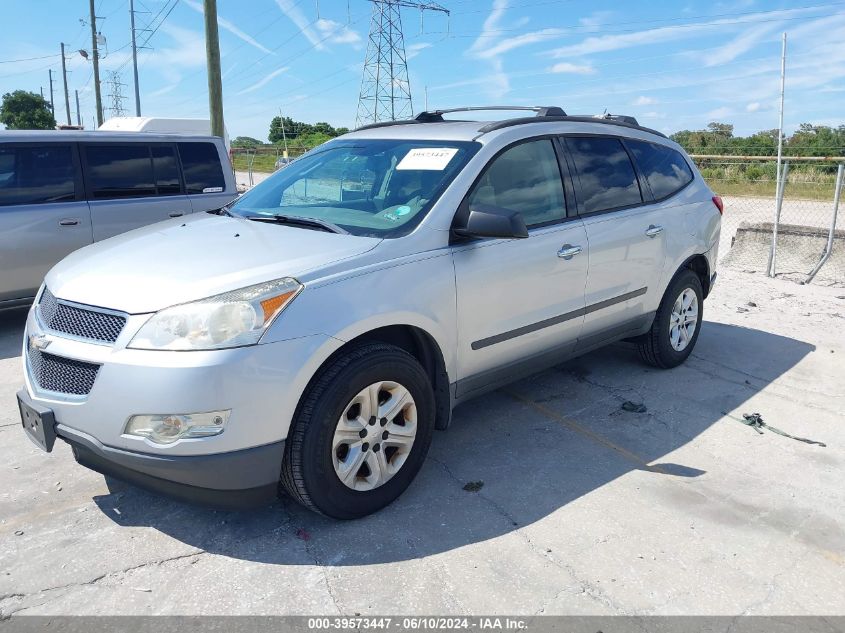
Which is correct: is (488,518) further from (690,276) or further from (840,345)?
(840,345)

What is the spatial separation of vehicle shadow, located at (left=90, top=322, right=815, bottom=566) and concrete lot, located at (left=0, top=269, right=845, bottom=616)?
1 centimetres

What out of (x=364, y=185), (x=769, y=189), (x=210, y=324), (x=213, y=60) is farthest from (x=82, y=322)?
(x=769, y=189)

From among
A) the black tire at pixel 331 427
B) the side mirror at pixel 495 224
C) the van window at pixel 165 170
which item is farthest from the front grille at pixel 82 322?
the van window at pixel 165 170

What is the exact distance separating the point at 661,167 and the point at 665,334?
1.25 meters

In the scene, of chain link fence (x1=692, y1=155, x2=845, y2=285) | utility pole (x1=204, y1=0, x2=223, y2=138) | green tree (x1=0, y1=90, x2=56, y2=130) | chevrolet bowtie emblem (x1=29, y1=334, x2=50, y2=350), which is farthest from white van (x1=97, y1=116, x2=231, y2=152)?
green tree (x1=0, y1=90, x2=56, y2=130)

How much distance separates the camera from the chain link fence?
28.9 ft

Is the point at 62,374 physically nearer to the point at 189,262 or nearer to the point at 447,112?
the point at 189,262

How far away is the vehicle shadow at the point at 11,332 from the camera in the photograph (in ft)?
19.3

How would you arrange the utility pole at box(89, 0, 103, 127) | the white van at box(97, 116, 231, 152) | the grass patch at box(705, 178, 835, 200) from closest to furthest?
1. the white van at box(97, 116, 231, 152)
2. the grass patch at box(705, 178, 835, 200)
3. the utility pole at box(89, 0, 103, 127)

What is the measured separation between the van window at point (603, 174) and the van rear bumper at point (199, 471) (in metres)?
2.53

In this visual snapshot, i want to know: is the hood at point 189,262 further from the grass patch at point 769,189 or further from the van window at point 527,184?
the grass patch at point 769,189

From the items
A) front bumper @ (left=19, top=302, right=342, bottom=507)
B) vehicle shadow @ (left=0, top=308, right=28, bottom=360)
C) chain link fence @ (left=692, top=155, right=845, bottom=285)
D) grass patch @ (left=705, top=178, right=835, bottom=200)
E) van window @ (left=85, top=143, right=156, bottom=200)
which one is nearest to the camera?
front bumper @ (left=19, top=302, right=342, bottom=507)

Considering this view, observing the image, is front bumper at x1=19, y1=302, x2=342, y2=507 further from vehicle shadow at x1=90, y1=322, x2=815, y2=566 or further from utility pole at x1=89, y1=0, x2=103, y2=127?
utility pole at x1=89, y1=0, x2=103, y2=127

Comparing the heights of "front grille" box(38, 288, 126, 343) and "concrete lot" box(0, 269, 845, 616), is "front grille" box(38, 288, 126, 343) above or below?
above
